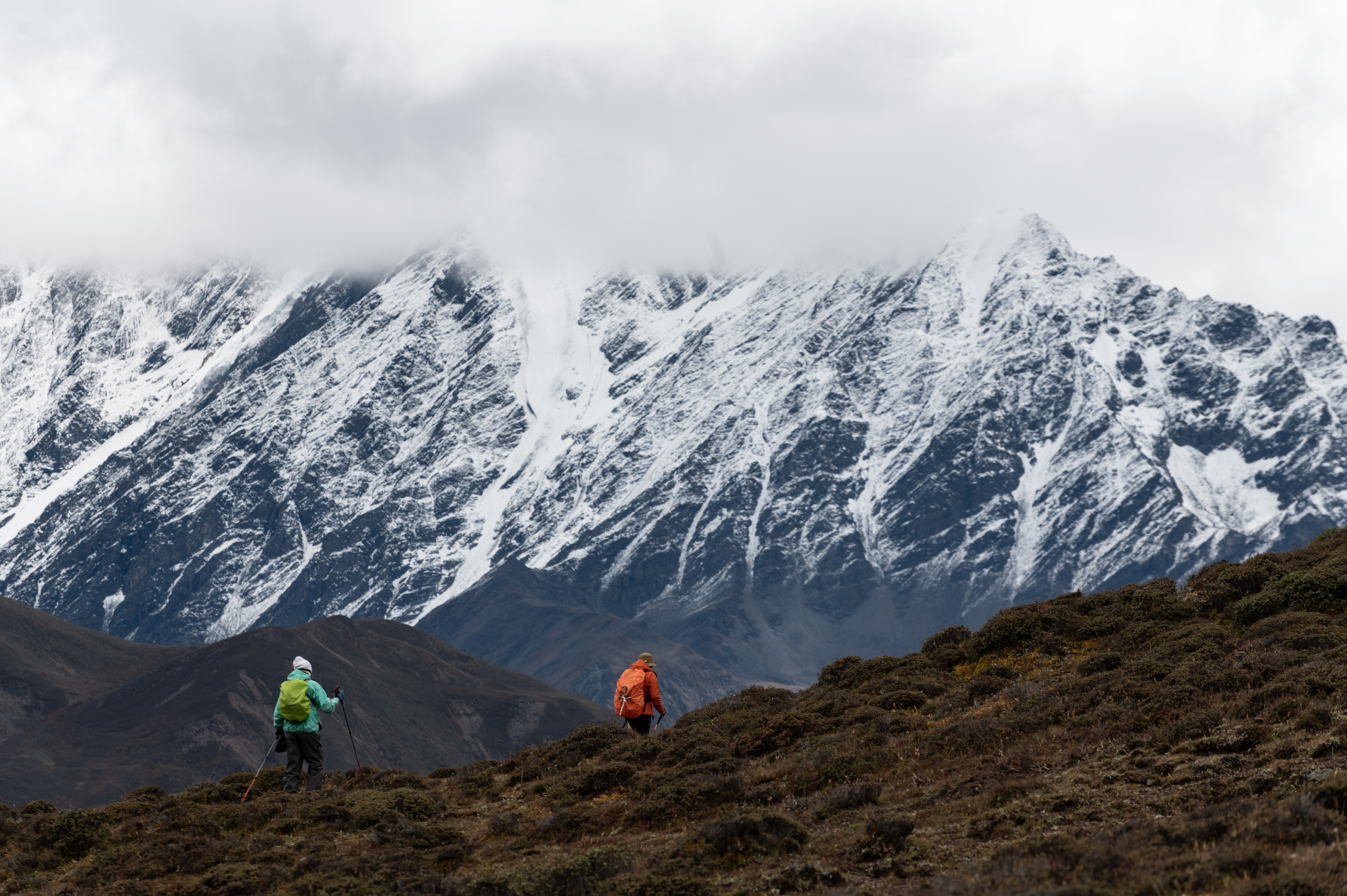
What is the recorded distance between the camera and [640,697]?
2664 cm

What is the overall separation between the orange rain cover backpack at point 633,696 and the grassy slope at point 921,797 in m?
0.66

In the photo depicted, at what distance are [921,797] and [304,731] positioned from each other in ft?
39.5

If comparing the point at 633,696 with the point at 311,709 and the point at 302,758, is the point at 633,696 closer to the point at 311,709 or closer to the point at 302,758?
the point at 311,709

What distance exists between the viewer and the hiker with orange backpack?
26625 millimetres

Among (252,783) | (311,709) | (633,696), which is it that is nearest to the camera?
(311,709)

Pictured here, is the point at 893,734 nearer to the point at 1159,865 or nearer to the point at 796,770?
the point at 796,770

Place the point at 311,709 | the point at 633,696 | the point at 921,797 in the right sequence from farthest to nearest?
the point at 633,696 → the point at 311,709 → the point at 921,797

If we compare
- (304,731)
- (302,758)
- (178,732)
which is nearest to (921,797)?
(304,731)

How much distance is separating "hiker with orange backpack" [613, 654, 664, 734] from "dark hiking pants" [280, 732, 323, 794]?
18.9 feet

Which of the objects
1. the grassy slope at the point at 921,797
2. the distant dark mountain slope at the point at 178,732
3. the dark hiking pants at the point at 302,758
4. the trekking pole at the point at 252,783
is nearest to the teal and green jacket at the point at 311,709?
the dark hiking pants at the point at 302,758

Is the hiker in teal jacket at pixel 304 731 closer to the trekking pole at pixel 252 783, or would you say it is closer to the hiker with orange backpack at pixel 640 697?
the trekking pole at pixel 252 783

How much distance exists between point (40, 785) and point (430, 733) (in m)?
53.5

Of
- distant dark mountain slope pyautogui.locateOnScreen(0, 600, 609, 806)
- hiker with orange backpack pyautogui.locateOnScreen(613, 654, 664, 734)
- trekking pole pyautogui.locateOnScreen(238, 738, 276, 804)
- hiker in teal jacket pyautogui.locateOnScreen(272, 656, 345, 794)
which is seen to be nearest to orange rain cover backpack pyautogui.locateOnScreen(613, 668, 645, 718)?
hiker with orange backpack pyautogui.locateOnScreen(613, 654, 664, 734)

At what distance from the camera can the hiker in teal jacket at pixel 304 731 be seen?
2409cm
